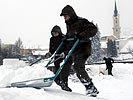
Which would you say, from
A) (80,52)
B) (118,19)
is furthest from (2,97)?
(118,19)

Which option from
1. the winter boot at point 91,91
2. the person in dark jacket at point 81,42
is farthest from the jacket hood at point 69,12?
the winter boot at point 91,91

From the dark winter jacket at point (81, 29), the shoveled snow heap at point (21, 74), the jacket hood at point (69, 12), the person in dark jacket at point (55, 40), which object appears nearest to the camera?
the shoveled snow heap at point (21, 74)

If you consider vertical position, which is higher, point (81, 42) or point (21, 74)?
point (81, 42)

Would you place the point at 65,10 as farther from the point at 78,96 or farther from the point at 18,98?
A: the point at 18,98

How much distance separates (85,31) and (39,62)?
3.58 feet

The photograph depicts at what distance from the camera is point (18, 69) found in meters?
5.41

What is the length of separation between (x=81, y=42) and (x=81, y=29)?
22 centimetres

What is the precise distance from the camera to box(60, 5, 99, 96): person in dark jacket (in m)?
5.58

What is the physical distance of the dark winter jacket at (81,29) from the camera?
219 inches

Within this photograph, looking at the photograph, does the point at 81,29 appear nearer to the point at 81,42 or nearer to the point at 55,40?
the point at 81,42

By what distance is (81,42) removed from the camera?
566cm

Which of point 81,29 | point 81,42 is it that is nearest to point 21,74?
point 81,42

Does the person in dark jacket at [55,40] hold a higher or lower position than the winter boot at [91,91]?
higher

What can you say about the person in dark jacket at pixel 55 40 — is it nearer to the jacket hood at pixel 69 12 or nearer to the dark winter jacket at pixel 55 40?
the dark winter jacket at pixel 55 40
